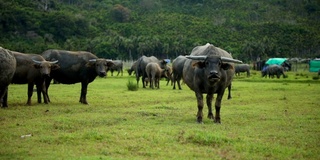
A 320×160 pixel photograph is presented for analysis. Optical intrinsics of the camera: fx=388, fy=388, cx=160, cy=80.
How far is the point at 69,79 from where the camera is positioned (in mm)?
18750

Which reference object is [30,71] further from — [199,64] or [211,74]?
[211,74]

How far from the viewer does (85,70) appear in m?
18.7

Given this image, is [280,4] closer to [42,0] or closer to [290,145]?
[42,0]

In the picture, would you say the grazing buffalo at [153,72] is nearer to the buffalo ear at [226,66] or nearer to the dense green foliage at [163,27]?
the buffalo ear at [226,66]

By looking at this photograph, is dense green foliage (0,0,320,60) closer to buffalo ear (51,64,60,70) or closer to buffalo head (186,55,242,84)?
buffalo ear (51,64,60,70)

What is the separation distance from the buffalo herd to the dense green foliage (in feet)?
171

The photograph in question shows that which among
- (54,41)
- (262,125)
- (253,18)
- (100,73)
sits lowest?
(262,125)

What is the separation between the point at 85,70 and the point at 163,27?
96.1m

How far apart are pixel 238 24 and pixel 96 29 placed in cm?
4098

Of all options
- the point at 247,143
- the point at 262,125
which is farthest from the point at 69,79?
the point at 247,143

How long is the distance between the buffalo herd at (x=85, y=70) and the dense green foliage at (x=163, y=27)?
51974mm

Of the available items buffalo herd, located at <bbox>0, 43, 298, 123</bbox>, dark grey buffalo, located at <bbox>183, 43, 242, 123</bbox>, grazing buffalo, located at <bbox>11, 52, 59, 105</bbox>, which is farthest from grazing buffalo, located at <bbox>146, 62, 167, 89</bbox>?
dark grey buffalo, located at <bbox>183, 43, 242, 123</bbox>

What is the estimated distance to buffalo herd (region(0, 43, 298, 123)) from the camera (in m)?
12.1

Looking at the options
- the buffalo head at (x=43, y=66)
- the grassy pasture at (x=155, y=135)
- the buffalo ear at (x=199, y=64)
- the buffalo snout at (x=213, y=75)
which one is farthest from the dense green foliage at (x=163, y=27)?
the buffalo snout at (x=213, y=75)
